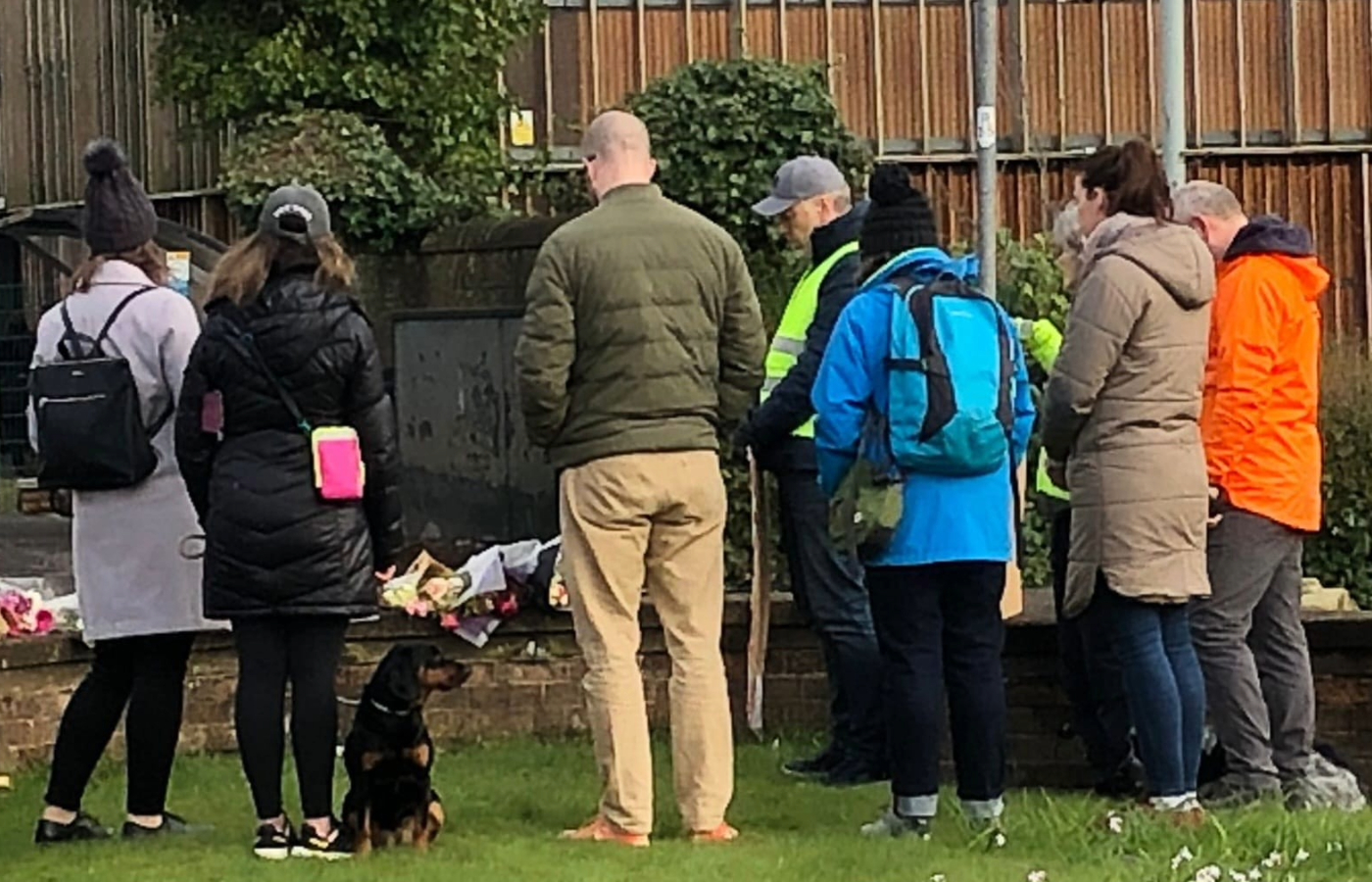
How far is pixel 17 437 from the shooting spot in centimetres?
2159

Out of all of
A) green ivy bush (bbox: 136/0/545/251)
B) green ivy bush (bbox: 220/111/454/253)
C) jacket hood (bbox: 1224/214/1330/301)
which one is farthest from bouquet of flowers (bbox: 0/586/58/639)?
green ivy bush (bbox: 136/0/545/251)

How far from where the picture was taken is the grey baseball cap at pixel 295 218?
720cm

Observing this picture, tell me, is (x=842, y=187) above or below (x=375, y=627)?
above

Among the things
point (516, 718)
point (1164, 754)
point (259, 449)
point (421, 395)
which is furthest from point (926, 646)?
point (421, 395)

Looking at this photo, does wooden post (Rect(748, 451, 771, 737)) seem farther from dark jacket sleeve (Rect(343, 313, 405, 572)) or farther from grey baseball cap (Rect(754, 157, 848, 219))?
dark jacket sleeve (Rect(343, 313, 405, 572))

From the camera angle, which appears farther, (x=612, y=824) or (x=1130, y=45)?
(x=1130, y=45)

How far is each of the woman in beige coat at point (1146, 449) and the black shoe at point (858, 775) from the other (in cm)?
115

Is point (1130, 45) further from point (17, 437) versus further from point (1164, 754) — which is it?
point (1164, 754)

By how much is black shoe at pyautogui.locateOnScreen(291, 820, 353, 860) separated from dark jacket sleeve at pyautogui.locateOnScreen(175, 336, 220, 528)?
36.6 inches

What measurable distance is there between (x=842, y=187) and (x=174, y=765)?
2978 mm

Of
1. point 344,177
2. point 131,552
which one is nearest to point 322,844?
point 131,552

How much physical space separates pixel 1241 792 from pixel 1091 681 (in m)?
0.64

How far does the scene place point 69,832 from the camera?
25.0 ft

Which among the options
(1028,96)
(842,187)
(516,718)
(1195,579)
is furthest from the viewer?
(1028,96)
